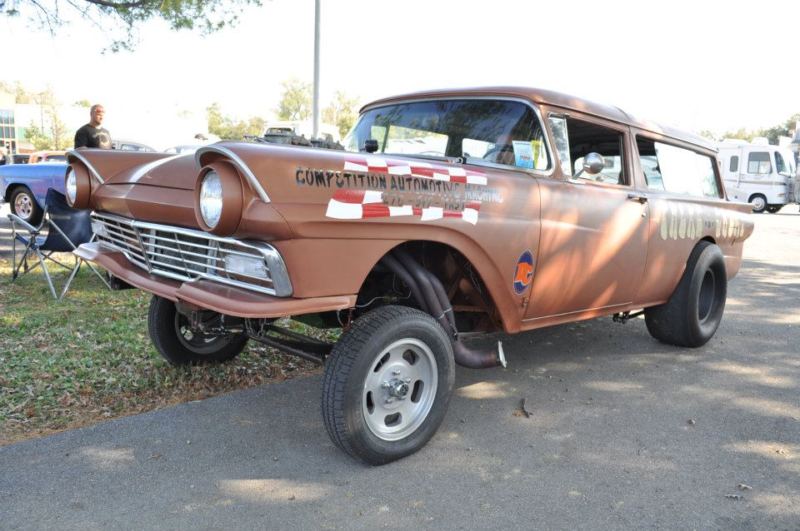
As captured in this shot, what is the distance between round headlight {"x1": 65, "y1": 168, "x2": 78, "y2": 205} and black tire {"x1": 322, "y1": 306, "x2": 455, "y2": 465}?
73.2 inches

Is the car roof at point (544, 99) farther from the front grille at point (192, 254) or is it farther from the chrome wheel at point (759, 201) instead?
the chrome wheel at point (759, 201)

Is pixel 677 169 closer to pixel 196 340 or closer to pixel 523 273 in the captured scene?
pixel 523 273

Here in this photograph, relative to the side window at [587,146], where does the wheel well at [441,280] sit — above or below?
below

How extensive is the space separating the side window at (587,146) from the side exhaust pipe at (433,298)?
1.19 m

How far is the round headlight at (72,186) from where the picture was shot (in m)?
3.52

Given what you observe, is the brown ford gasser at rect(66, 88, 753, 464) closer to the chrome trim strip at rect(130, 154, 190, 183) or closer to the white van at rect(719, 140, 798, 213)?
the chrome trim strip at rect(130, 154, 190, 183)

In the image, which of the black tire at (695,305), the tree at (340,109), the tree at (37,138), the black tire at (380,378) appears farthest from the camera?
the tree at (340,109)

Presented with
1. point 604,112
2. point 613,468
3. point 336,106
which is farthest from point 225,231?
point 336,106

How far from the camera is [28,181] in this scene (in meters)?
10.0

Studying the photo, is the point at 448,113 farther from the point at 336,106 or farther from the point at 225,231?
the point at 336,106

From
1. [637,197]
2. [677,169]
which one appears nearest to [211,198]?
[637,197]

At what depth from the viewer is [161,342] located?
12.9 ft

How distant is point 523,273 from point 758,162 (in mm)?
24524

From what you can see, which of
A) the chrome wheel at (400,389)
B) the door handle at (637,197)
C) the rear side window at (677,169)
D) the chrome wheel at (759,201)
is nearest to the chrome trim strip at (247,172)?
the chrome wheel at (400,389)
